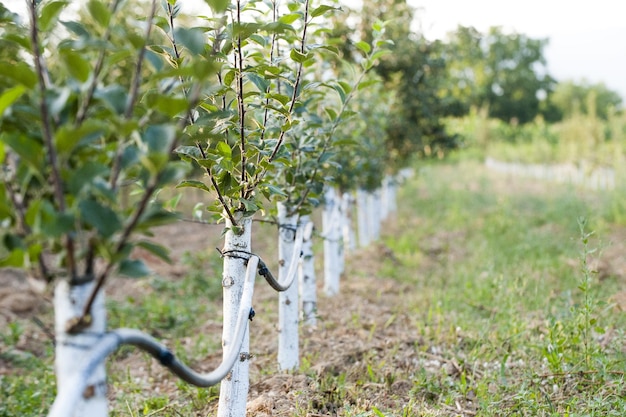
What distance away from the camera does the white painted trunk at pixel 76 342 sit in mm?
1318

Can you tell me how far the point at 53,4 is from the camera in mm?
1438

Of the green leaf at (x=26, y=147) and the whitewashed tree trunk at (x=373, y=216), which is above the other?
the whitewashed tree trunk at (x=373, y=216)

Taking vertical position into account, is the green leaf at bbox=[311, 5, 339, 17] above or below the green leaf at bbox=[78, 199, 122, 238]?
above

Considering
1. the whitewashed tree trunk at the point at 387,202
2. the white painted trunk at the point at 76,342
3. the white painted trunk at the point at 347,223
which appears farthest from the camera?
the whitewashed tree trunk at the point at 387,202

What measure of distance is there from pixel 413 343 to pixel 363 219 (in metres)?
5.07

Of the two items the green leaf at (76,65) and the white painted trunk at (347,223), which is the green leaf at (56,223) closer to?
the green leaf at (76,65)

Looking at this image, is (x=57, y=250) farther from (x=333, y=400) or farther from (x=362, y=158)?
(x=362, y=158)

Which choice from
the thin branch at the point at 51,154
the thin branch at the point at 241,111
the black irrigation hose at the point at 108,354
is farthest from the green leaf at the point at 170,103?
the thin branch at the point at 241,111

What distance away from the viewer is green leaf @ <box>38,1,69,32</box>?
1438 millimetres

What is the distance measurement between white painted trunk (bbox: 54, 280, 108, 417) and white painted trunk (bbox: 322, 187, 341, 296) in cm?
418

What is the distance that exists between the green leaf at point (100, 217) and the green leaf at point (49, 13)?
1.74 ft

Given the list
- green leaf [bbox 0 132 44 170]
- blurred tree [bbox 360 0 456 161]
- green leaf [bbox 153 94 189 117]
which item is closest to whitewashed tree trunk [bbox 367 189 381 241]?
blurred tree [bbox 360 0 456 161]

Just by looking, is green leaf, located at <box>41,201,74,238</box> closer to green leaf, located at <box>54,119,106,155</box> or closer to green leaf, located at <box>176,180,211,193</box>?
green leaf, located at <box>54,119,106,155</box>

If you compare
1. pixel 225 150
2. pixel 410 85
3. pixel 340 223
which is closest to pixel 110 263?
pixel 225 150
